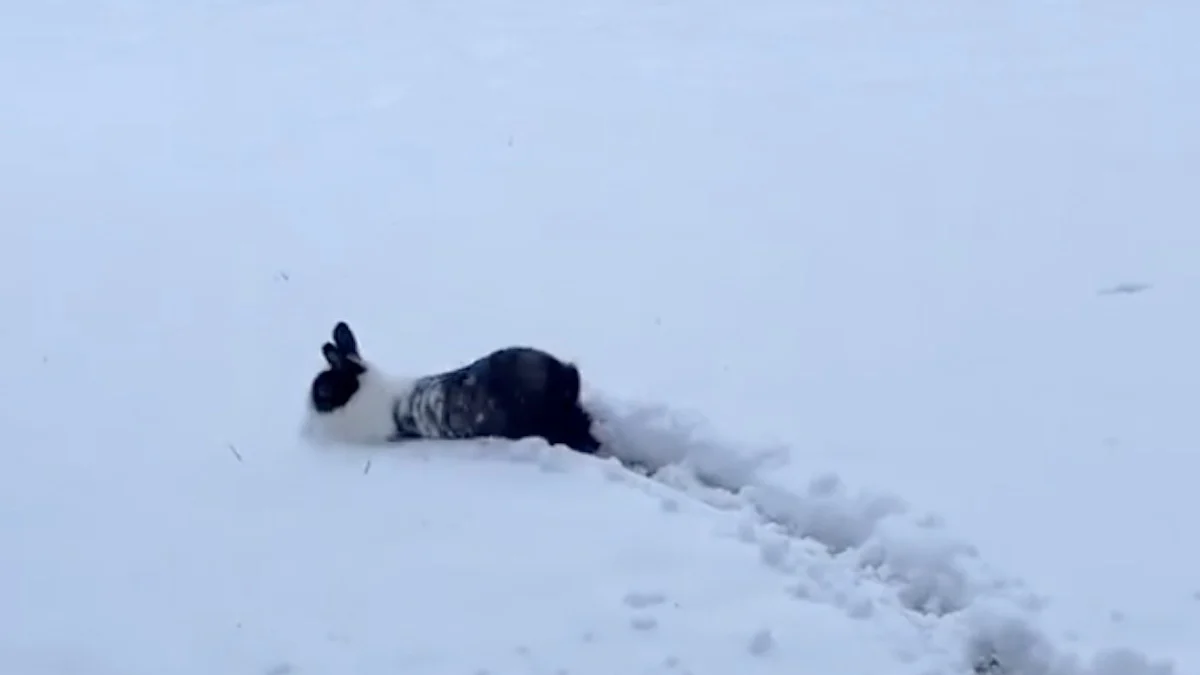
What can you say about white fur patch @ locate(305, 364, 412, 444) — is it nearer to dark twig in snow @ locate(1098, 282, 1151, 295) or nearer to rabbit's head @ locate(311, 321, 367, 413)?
rabbit's head @ locate(311, 321, 367, 413)

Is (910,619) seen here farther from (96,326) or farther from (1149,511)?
(96,326)

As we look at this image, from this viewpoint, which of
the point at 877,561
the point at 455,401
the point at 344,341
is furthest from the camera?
the point at 344,341

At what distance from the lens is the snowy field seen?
4.69 m

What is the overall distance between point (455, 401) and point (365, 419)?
0.41 metres

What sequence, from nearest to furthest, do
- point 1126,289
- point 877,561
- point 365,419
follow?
point 877,561
point 365,419
point 1126,289

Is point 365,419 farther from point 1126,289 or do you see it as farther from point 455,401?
point 1126,289

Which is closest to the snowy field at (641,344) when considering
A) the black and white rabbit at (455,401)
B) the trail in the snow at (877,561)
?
the trail in the snow at (877,561)

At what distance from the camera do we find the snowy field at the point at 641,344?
185 inches

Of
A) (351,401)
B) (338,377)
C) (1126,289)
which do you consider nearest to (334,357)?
(338,377)

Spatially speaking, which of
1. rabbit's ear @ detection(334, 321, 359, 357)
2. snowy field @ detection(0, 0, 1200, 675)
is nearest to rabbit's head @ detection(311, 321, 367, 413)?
rabbit's ear @ detection(334, 321, 359, 357)

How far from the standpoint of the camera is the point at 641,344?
7.05m

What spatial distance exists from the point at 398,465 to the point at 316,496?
34 cm

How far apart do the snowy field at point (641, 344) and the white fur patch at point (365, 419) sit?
0.12 meters

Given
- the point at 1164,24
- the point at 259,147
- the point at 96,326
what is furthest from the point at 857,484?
the point at 1164,24
